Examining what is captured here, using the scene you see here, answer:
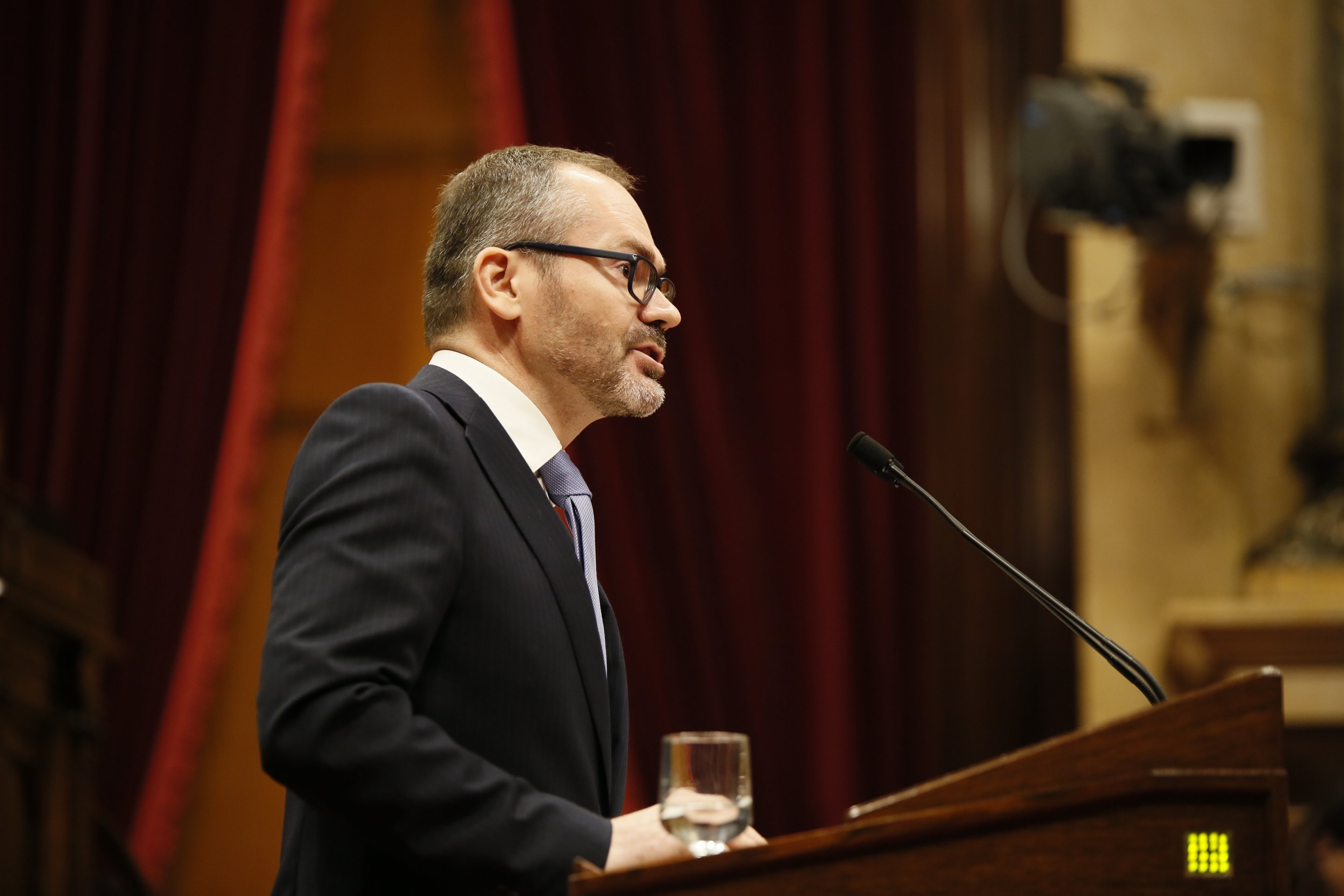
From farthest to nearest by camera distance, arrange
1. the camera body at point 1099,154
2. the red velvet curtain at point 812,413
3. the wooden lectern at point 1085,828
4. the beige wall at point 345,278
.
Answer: the beige wall at point 345,278
the red velvet curtain at point 812,413
the camera body at point 1099,154
the wooden lectern at point 1085,828

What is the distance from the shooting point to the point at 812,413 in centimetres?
385

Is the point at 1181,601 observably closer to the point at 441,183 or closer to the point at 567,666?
the point at 441,183

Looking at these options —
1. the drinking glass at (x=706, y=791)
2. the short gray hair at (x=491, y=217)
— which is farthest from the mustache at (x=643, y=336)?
the drinking glass at (x=706, y=791)

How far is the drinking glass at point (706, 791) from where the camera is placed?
3.61 ft

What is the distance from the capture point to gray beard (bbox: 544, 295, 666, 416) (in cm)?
160

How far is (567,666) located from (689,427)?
2532 millimetres

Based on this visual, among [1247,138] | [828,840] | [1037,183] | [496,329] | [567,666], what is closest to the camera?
[828,840]

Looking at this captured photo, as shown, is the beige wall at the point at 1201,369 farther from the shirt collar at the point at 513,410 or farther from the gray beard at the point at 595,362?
the shirt collar at the point at 513,410

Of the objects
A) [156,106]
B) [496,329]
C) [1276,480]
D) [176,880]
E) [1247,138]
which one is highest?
[156,106]

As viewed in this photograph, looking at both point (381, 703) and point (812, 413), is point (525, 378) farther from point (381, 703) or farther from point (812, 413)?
point (812, 413)

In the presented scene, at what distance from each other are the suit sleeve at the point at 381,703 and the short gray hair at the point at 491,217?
439 millimetres

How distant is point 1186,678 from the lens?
3668mm

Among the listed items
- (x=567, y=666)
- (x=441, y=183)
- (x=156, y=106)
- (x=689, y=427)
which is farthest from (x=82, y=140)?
(x=567, y=666)

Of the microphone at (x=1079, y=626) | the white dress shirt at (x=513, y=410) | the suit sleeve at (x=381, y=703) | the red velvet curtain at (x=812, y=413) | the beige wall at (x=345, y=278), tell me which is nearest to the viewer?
the suit sleeve at (x=381, y=703)
